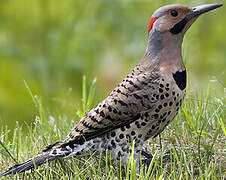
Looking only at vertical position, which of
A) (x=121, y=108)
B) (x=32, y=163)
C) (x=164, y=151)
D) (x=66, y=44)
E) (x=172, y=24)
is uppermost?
(x=66, y=44)

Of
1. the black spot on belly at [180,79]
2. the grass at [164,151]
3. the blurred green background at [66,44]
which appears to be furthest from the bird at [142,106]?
the blurred green background at [66,44]

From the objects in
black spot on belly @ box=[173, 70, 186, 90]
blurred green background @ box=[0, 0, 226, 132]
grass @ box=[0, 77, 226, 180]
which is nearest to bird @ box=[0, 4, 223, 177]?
black spot on belly @ box=[173, 70, 186, 90]

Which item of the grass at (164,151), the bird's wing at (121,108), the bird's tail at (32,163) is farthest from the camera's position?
the bird's wing at (121,108)

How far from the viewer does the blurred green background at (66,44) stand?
8.88 metres

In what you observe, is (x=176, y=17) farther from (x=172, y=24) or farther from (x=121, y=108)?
(x=121, y=108)

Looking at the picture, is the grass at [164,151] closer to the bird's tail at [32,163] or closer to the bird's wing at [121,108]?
the bird's tail at [32,163]

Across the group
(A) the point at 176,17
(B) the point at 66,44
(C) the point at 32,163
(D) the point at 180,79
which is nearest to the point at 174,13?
(A) the point at 176,17

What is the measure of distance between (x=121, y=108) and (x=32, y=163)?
0.88 metres

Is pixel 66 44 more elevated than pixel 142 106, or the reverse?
pixel 66 44

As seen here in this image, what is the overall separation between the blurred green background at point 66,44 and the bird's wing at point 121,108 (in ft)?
15.1

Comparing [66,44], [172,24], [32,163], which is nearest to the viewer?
[32,163]

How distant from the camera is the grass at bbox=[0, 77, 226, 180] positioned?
3521 millimetres

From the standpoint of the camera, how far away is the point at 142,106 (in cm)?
382

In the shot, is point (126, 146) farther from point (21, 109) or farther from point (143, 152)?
point (21, 109)
